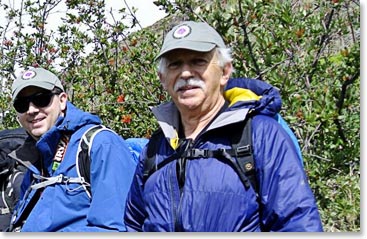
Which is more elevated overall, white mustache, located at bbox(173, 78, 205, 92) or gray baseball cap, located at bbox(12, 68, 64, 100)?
gray baseball cap, located at bbox(12, 68, 64, 100)

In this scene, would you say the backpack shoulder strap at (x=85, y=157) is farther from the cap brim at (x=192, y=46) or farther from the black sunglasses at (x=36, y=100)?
the cap brim at (x=192, y=46)

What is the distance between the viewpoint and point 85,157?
9.67ft

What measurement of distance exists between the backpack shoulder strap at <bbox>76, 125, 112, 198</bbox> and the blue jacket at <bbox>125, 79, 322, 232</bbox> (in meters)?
0.49

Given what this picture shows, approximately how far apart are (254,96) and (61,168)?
Answer: 1091mm

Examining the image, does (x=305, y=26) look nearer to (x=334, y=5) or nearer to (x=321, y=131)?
(x=334, y=5)

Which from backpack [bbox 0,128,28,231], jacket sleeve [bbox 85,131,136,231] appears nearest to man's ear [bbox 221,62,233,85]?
jacket sleeve [bbox 85,131,136,231]

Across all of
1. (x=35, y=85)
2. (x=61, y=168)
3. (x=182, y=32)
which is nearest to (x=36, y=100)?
(x=35, y=85)

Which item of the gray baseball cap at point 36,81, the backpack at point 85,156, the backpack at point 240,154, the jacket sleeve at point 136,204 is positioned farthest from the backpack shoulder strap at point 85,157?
the backpack at point 240,154

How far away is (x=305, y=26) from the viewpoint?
13.2 ft

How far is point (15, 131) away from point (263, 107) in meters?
2.53

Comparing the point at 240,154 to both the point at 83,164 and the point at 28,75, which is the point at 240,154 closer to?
the point at 83,164

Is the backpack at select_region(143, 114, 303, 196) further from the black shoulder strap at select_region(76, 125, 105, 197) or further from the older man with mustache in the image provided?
the black shoulder strap at select_region(76, 125, 105, 197)

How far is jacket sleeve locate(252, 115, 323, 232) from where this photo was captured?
217 cm

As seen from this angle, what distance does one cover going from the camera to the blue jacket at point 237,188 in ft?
7.15
